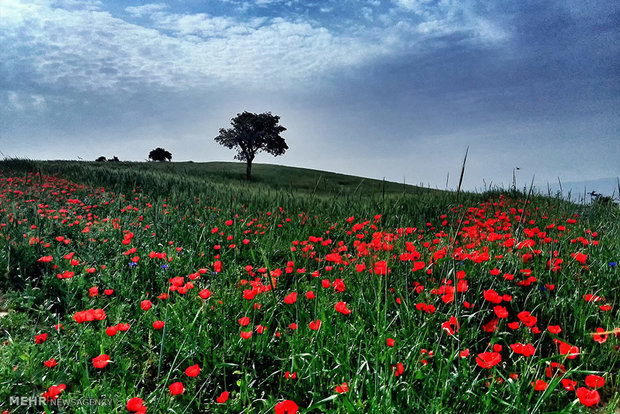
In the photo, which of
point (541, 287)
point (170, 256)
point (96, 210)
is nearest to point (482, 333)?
point (541, 287)

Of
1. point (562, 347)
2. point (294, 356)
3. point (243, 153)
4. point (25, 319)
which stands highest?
point (243, 153)

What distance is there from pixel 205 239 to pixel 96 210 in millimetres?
4034

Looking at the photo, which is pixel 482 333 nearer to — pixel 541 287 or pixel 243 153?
pixel 541 287

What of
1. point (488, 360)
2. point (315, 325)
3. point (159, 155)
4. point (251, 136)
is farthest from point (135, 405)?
point (159, 155)

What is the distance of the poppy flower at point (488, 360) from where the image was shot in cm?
215

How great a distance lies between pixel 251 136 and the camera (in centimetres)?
4141

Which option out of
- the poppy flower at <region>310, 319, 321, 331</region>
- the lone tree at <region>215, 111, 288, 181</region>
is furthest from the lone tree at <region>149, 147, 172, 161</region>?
the poppy flower at <region>310, 319, 321, 331</region>

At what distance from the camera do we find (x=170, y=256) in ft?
14.4

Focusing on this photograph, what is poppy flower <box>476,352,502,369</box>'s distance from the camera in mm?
2148

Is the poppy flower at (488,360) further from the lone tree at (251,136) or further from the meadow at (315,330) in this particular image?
the lone tree at (251,136)

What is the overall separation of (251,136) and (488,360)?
40.7 meters

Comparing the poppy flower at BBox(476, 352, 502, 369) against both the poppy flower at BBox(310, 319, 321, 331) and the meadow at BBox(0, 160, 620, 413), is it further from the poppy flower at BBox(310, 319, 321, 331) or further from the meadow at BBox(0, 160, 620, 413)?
the poppy flower at BBox(310, 319, 321, 331)

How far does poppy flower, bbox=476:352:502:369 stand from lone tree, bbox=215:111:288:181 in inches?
1572

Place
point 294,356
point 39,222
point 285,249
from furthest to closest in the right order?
point 39,222
point 285,249
point 294,356
